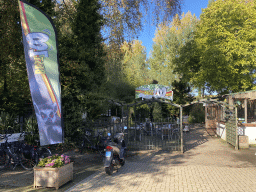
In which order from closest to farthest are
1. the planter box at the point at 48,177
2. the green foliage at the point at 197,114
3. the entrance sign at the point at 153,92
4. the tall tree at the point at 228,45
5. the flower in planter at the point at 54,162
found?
the planter box at the point at 48,177 < the flower in planter at the point at 54,162 < the tall tree at the point at 228,45 < the entrance sign at the point at 153,92 < the green foliage at the point at 197,114

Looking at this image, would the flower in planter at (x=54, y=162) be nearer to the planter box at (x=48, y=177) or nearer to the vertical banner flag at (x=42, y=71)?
the planter box at (x=48, y=177)

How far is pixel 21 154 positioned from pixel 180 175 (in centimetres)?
516

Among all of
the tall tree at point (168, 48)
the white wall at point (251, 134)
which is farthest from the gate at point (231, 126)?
the tall tree at point (168, 48)

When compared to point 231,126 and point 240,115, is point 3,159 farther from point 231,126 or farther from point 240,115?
point 240,115

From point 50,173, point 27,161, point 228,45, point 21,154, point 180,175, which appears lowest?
point 180,175

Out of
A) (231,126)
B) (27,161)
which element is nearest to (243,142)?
(231,126)

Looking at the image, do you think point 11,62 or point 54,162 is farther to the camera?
point 11,62

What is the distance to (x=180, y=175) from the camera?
282 inches

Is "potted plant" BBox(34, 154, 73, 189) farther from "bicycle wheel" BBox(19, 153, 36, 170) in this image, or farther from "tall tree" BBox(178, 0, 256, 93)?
"tall tree" BBox(178, 0, 256, 93)

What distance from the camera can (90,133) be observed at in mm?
10398

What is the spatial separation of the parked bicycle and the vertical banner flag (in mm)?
1719

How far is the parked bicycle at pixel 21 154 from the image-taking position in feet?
25.2

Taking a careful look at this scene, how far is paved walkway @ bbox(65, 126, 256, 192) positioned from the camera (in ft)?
19.6

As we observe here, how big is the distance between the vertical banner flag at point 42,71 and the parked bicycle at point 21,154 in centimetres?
172
